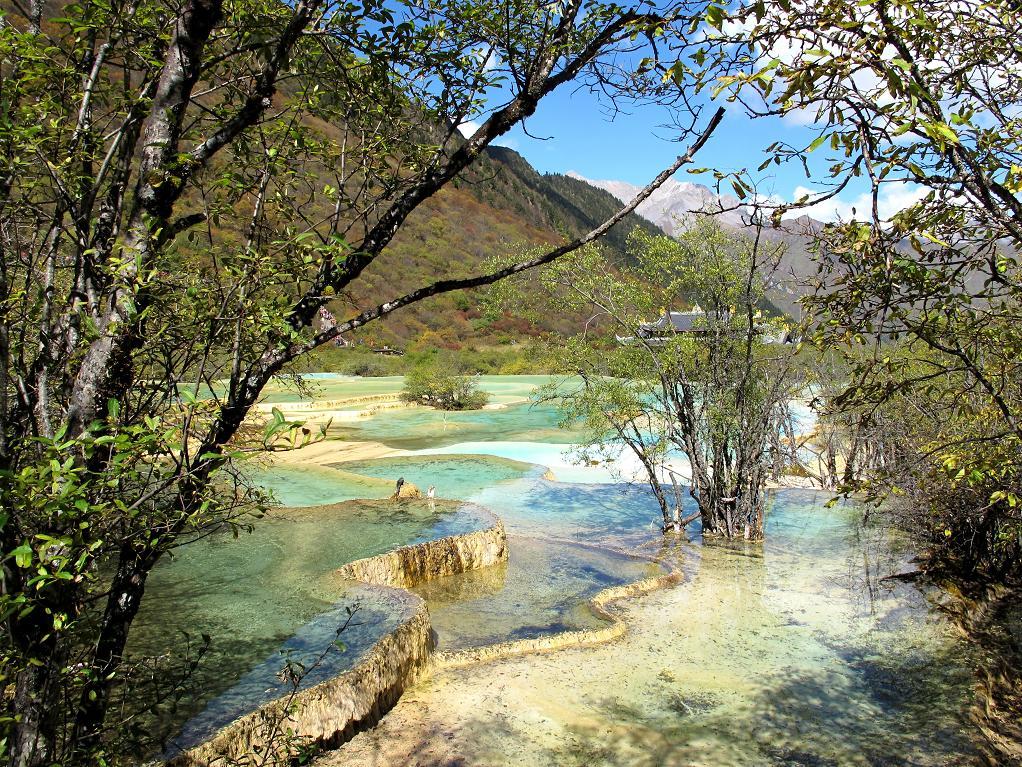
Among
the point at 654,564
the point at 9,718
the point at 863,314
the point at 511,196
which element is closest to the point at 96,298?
the point at 9,718

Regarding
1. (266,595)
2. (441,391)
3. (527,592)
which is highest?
(441,391)

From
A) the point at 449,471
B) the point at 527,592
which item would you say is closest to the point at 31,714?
Answer: the point at 527,592

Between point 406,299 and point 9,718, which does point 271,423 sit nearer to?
point 406,299

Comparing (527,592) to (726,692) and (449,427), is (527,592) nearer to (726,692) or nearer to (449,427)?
(726,692)

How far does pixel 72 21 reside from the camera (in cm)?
213

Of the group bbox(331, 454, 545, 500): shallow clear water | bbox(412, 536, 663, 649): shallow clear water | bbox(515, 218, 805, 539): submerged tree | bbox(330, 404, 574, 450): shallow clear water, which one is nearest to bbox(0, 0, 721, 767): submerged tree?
bbox(412, 536, 663, 649): shallow clear water

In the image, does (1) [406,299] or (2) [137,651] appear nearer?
→ (1) [406,299]

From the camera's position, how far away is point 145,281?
1966 mm

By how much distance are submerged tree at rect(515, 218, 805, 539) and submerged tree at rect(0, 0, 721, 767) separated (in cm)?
689

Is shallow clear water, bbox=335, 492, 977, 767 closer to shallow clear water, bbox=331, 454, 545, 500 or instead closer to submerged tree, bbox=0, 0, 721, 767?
submerged tree, bbox=0, 0, 721, 767

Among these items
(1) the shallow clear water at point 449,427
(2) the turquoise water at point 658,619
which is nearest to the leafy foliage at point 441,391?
(1) the shallow clear water at point 449,427

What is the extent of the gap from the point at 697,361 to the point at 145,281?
9007 mm

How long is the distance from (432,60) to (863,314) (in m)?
2.38

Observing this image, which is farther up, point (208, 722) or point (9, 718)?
point (9, 718)
